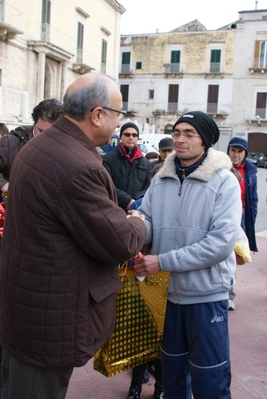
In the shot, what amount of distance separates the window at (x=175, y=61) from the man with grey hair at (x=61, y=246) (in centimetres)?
3994

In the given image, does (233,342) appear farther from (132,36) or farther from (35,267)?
(132,36)

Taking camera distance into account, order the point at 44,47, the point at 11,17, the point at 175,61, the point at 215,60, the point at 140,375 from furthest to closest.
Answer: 1. the point at 175,61
2. the point at 215,60
3. the point at 44,47
4. the point at 11,17
5. the point at 140,375

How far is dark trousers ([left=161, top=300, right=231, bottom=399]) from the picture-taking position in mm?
2354

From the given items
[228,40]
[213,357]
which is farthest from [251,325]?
[228,40]

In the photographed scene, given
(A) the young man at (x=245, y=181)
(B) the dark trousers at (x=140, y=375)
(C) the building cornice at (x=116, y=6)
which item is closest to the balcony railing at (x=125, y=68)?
(C) the building cornice at (x=116, y=6)

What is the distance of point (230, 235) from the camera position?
2312mm

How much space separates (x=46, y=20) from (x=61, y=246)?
25.2 metres

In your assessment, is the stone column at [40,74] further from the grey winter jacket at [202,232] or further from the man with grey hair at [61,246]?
the man with grey hair at [61,246]

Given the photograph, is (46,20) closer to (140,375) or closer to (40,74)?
(40,74)

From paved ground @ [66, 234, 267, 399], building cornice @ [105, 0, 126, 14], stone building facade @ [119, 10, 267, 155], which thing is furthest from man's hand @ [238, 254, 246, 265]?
stone building facade @ [119, 10, 267, 155]

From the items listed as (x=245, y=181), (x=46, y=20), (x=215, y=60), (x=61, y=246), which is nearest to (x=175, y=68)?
(x=215, y=60)

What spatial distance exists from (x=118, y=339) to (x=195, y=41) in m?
40.1

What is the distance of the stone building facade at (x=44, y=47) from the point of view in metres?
21.5

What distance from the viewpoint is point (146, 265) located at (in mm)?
2365
